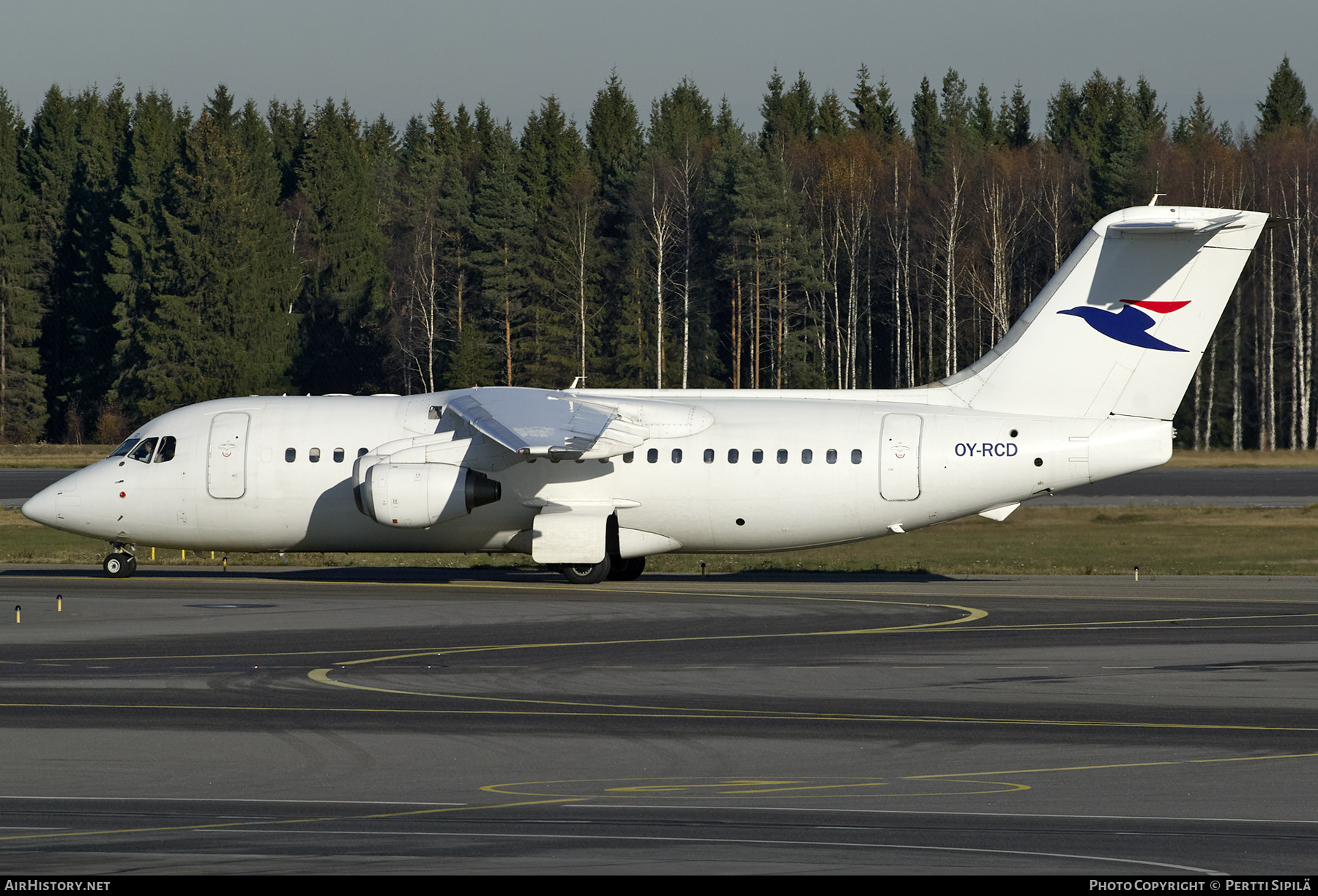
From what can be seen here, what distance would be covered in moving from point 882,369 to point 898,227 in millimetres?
10956

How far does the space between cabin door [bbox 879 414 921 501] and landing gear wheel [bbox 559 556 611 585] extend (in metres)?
5.52

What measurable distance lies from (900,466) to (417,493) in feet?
29.7

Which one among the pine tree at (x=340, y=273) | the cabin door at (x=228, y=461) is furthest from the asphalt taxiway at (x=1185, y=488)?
the pine tree at (x=340, y=273)

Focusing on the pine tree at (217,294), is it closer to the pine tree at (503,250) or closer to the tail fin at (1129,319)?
the pine tree at (503,250)

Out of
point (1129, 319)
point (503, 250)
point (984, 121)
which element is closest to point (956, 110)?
point (984, 121)

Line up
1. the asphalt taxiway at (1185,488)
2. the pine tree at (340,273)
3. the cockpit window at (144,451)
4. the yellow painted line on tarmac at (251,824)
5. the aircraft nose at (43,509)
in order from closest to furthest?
1. the yellow painted line on tarmac at (251,824)
2. the aircraft nose at (43,509)
3. the cockpit window at (144,451)
4. the asphalt taxiway at (1185,488)
5. the pine tree at (340,273)

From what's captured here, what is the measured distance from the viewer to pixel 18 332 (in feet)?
320

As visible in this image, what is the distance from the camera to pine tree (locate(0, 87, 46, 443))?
95375mm

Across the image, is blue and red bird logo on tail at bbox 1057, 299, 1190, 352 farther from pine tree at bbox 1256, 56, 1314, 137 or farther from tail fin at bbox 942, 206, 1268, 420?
pine tree at bbox 1256, 56, 1314, 137

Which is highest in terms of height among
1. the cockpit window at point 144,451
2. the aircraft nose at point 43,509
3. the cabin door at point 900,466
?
the cockpit window at point 144,451

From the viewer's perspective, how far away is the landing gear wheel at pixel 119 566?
97.3 feet

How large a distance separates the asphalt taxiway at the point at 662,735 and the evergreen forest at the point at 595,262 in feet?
194
